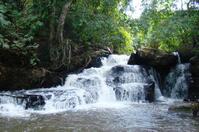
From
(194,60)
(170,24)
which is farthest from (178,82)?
(170,24)

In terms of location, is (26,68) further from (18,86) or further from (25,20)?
(25,20)

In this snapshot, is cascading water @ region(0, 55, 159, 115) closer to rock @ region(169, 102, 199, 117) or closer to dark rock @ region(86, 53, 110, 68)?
dark rock @ region(86, 53, 110, 68)

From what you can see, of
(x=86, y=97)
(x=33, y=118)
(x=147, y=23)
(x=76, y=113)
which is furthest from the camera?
(x=147, y=23)

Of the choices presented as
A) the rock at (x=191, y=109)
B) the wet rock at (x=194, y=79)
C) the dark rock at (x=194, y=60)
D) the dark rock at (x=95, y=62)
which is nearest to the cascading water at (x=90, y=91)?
the dark rock at (x=95, y=62)

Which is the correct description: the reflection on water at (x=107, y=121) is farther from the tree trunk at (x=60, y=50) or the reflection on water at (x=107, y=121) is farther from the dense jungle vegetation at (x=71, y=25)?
the tree trunk at (x=60, y=50)

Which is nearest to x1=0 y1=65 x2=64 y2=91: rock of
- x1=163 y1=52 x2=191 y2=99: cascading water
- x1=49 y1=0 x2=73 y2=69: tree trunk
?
x1=49 y1=0 x2=73 y2=69: tree trunk

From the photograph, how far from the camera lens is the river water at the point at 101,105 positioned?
8469mm

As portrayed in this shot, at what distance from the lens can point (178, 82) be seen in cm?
1541

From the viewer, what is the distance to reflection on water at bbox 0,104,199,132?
817cm

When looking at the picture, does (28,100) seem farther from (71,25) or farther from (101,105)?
(71,25)

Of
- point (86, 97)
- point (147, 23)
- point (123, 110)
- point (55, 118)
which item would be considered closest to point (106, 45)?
point (147, 23)

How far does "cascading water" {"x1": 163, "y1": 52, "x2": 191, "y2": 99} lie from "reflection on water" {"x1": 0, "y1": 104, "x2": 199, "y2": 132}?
435 cm

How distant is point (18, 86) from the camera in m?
13.1

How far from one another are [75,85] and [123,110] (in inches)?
130
